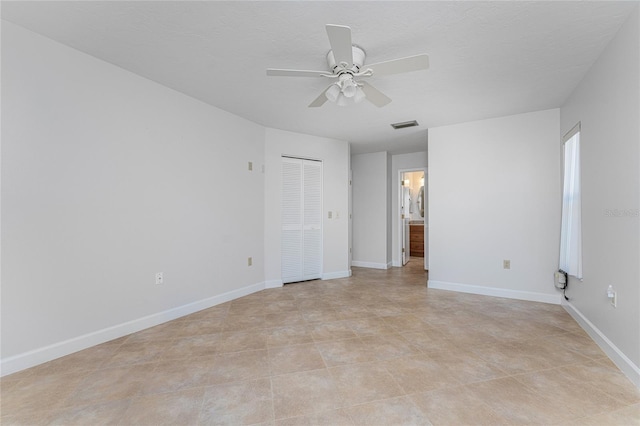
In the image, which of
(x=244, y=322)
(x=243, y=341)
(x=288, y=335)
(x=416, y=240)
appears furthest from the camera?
(x=416, y=240)

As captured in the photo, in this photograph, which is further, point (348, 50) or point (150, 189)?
point (150, 189)

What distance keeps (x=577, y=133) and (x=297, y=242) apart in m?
3.71

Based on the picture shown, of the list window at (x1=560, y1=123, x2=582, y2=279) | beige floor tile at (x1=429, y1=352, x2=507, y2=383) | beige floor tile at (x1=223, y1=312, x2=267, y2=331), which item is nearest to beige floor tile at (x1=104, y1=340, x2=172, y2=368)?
beige floor tile at (x1=223, y1=312, x2=267, y2=331)

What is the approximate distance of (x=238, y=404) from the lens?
Answer: 1.65m

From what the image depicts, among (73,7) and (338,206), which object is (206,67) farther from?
(338,206)

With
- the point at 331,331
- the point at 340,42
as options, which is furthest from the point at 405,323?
the point at 340,42

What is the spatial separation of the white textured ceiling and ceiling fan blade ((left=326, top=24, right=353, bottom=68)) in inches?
9.1

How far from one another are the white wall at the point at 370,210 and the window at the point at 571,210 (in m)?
2.97

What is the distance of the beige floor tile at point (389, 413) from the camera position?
1496 millimetres

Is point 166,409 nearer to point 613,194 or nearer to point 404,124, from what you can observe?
point 613,194

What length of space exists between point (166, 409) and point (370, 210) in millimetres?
4985

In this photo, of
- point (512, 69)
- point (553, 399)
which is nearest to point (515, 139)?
point (512, 69)

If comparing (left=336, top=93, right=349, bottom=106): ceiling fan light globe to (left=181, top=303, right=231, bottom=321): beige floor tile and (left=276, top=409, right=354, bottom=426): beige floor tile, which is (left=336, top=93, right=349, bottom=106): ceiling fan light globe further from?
(left=181, top=303, right=231, bottom=321): beige floor tile

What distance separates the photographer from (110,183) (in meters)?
2.54
